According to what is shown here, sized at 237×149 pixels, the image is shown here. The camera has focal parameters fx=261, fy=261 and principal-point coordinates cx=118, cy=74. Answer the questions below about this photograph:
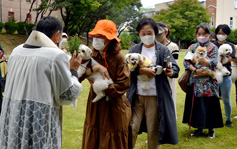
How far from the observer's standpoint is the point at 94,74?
10.3 ft

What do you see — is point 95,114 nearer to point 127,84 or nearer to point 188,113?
point 127,84

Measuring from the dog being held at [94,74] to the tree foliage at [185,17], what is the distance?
4243cm

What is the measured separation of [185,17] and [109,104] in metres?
45.8

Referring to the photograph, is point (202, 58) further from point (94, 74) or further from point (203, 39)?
point (94, 74)

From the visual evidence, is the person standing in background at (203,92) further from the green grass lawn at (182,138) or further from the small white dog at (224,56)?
the small white dog at (224,56)

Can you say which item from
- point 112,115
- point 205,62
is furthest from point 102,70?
point 205,62

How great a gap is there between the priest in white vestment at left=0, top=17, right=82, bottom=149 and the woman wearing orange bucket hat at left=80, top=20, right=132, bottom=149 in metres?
0.71

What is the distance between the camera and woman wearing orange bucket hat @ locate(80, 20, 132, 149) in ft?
10.1

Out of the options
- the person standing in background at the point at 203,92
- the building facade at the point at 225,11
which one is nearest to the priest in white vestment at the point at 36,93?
the person standing in background at the point at 203,92

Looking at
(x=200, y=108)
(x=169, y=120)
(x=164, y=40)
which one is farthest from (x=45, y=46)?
(x=200, y=108)

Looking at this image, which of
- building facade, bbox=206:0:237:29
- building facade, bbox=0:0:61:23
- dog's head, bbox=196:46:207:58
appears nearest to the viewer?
dog's head, bbox=196:46:207:58

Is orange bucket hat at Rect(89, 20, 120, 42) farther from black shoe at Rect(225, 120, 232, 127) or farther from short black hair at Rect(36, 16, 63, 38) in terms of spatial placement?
black shoe at Rect(225, 120, 232, 127)

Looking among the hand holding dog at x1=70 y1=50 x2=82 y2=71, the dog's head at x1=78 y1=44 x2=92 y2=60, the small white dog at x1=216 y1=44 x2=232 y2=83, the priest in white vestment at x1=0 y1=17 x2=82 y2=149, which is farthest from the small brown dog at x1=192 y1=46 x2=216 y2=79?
the priest in white vestment at x1=0 y1=17 x2=82 y2=149

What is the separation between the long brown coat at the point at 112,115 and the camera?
121 inches
